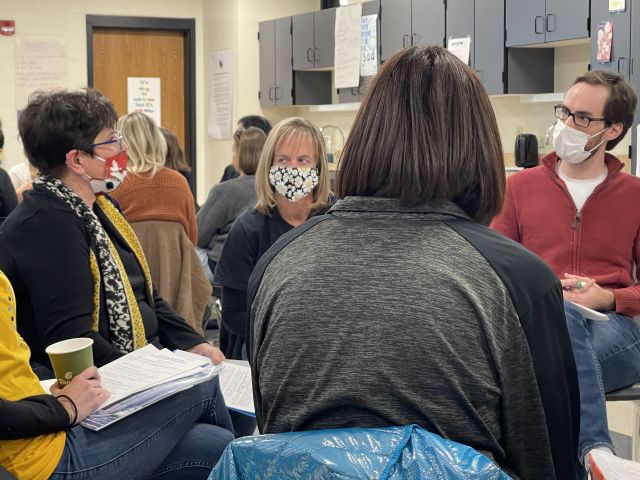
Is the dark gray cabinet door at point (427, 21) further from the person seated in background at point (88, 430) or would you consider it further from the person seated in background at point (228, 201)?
the person seated in background at point (88, 430)

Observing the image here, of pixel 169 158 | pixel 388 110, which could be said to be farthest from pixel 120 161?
pixel 169 158

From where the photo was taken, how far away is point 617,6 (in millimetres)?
4383

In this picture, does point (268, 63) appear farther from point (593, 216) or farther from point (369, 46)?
point (593, 216)

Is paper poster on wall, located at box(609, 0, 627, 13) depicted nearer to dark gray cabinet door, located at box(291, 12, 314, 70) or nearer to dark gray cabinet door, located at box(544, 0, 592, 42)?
dark gray cabinet door, located at box(544, 0, 592, 42)

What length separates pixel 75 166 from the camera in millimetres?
2367

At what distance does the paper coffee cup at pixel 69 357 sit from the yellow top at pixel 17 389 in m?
0.09

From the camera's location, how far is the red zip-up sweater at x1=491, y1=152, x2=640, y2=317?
2605 millimetres

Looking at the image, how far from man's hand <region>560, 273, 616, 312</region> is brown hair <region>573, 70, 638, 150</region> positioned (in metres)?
0.59

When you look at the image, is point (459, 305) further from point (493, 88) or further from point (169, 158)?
point (493, 88)

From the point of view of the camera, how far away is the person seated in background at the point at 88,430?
1672 mm

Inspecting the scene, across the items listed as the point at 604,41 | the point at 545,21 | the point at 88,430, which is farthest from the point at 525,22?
the point at 88,430

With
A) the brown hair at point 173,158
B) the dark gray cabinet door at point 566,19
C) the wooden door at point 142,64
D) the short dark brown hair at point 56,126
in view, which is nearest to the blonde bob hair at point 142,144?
the brown hair at point 173,158

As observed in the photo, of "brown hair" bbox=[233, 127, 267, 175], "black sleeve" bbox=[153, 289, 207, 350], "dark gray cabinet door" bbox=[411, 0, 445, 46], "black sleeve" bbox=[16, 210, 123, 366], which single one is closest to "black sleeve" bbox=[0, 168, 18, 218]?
"brown hair" bbox=[233, 127, 267, 175]

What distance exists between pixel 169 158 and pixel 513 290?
362 centimetres
